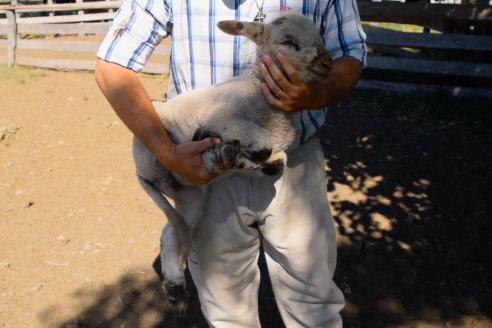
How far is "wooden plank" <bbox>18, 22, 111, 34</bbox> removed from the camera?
10.6m

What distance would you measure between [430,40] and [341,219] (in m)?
3.88

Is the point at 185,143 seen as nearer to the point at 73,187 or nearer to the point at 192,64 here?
the point at 192,64

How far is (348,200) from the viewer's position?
509cm

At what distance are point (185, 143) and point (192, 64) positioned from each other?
35 cm

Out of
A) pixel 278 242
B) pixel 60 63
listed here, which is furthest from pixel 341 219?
pixel 60 63

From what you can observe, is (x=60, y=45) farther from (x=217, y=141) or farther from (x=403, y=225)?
(x=217, y=141)

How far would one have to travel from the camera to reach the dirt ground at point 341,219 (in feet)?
12.2

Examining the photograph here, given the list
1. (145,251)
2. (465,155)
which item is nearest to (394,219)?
(465,155)

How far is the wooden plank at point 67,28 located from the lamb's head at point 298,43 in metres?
9.40

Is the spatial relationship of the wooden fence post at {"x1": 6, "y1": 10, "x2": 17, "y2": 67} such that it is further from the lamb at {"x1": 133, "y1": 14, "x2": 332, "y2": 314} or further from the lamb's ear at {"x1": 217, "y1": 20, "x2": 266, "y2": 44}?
the lamb's ear at {"x1": 217, "y1": 20, "x2": 266, "y2": 44}

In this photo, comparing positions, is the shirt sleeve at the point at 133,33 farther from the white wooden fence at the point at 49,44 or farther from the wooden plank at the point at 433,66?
the white wooden fence at the point at 49,44

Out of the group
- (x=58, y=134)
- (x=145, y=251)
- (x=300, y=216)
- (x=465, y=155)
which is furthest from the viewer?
(x=58, y=134)

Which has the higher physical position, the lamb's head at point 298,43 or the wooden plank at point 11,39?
the lamb's head at point 298,43

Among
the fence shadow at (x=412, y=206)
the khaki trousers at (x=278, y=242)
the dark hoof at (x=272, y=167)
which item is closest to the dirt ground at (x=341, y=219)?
the fence shadow at (x=412, y=206)
